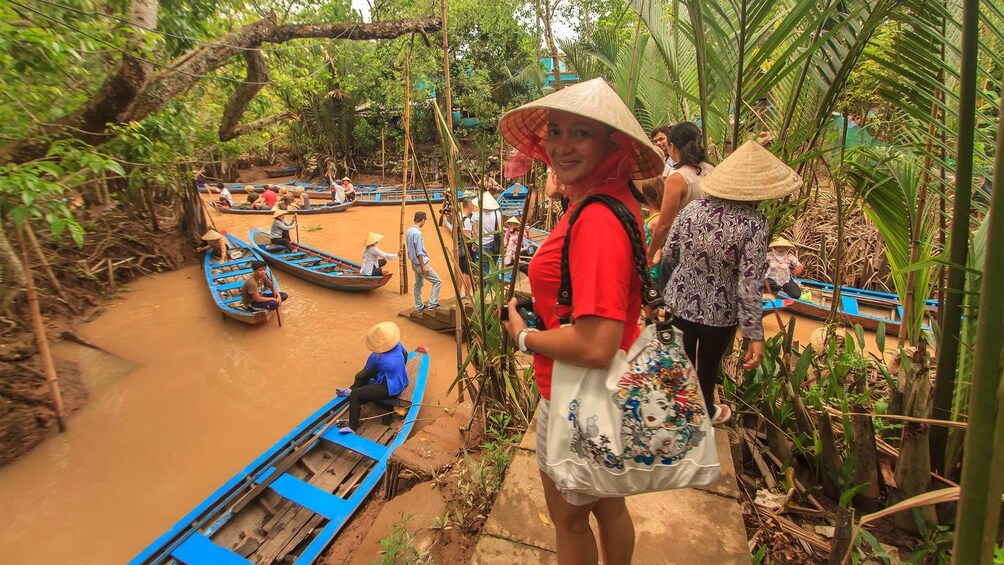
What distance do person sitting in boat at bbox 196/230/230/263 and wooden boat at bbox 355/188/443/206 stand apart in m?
6.60

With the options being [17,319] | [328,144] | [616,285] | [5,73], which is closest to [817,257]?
[616,285]

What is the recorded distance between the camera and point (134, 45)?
4.63m

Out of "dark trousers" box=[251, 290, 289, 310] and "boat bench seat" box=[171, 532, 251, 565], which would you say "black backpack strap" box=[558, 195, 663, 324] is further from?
"dark trousers" box=[251, 290, 289, 310]

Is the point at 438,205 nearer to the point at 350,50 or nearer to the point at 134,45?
the point at 350,50

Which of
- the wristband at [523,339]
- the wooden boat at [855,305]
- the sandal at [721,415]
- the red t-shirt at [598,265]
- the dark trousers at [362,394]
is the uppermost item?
the red t-shirt at [598,265]

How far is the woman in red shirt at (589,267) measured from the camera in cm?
106

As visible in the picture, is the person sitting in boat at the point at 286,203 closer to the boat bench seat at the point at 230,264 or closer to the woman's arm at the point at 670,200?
the boat bench seat at the point at 230,264

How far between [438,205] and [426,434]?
12609mm

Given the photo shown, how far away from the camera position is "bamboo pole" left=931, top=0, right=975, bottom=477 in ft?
3.09

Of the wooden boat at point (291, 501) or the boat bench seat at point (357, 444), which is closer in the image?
the wooden boat at point (291, 501)

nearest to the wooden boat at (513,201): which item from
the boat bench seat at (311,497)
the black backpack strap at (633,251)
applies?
the boat bench seat at (311,497)

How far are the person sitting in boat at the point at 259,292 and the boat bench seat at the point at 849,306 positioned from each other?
837 centimetres

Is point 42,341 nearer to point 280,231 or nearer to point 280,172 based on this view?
point 280,231

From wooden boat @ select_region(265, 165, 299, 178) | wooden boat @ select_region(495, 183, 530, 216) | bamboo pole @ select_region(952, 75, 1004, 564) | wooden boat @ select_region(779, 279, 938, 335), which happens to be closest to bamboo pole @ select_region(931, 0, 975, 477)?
bamboo pole @ select_region(952, 75, 1004, 564)
